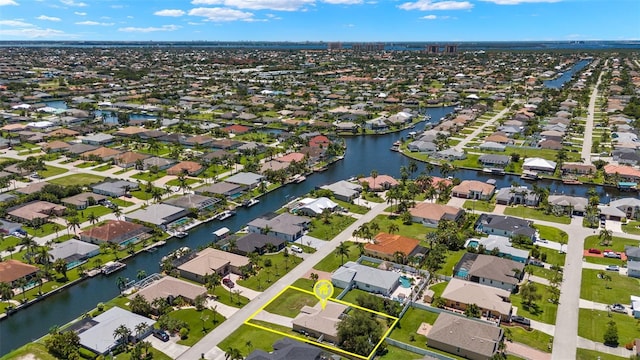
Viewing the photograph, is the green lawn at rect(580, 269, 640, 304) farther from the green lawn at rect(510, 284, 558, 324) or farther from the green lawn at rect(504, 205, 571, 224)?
the green lawn at rect(504, 205, 571, 224)

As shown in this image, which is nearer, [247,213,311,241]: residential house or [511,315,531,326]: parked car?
[511,315,531,326]: parked car

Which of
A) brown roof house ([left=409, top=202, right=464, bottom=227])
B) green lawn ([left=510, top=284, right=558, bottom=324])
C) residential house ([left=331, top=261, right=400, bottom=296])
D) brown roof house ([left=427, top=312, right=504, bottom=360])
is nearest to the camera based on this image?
brown roof house ([left=427, top=312, right=504, bottom=360])

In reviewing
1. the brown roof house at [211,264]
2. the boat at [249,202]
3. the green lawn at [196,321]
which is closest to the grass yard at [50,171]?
the boat at [249,202]

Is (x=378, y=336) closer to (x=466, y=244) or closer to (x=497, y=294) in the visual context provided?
(x=497, y=294)

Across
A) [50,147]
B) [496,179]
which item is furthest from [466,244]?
[50,147]

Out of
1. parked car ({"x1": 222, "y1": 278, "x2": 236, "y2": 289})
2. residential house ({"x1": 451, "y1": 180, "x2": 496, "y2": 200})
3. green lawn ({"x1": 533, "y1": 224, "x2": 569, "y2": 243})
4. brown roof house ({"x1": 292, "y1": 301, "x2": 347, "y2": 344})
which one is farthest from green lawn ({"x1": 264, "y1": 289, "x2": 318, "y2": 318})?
residential house ({"x1": 451, "y1": 180, "x2": 496, "y2": 200})

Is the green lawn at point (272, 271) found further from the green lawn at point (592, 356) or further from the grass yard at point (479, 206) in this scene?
the grass yard at point (479, 206)

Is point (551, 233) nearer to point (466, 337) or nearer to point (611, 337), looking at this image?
point (611, 337)

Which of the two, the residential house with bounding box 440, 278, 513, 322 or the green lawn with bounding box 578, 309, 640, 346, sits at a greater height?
the residential house with bounding box 440, 278, 513, 322
